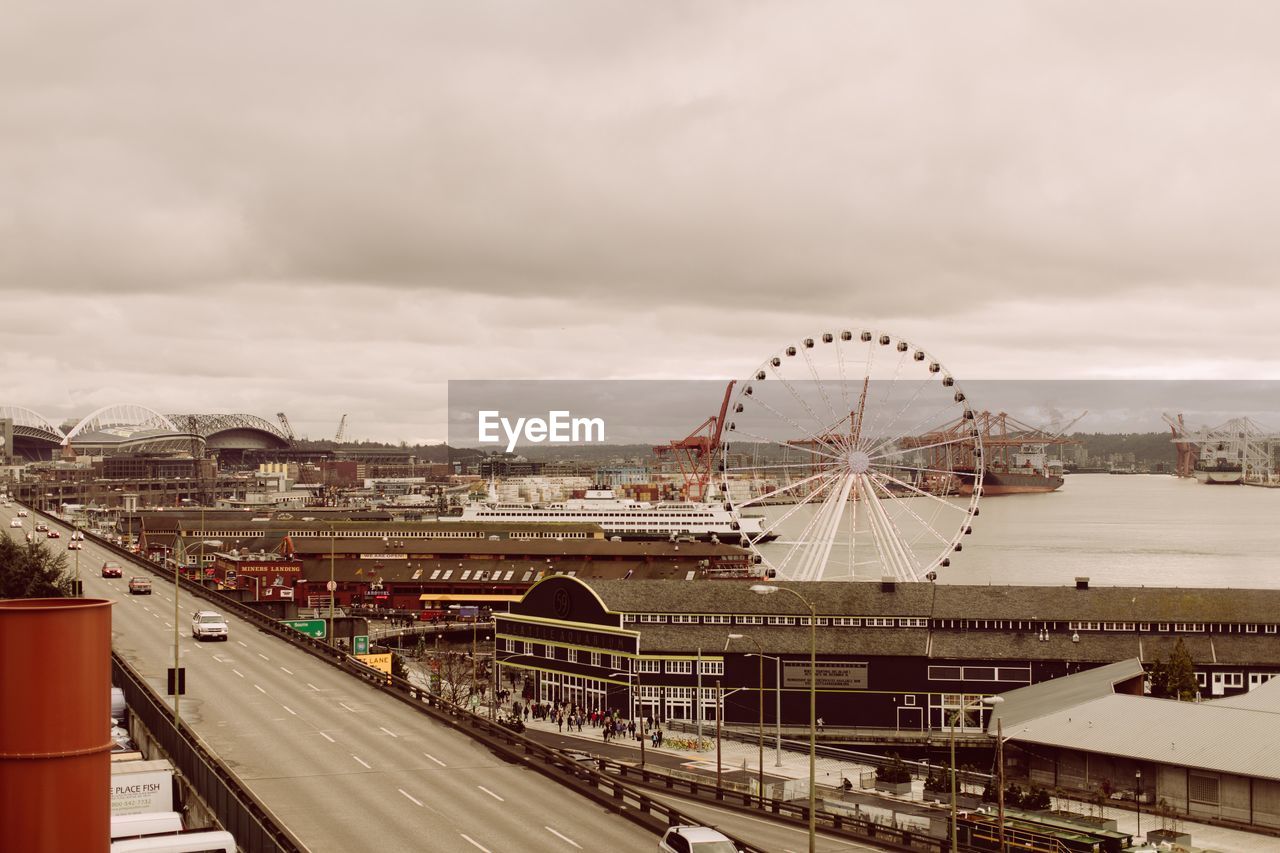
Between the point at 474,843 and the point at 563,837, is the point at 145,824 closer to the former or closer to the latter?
the point at 474,843

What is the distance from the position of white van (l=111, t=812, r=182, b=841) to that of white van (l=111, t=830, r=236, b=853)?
4.86ft

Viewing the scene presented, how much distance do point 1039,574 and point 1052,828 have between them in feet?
415

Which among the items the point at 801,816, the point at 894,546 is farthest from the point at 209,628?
the point at 894,546

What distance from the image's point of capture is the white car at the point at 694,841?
26.8 m

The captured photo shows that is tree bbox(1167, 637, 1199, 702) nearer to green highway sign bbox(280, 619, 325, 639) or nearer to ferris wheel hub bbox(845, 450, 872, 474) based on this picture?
ferris wheel hub bbox(845, 450, 872, 474)

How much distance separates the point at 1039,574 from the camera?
534ft

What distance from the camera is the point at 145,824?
28.0 meters

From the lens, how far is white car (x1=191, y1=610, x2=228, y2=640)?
6144cm

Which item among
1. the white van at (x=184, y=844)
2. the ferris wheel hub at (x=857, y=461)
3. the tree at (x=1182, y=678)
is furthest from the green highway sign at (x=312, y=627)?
the white van at (x=184, y=844)

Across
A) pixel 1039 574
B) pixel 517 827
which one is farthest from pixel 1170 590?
pixel 1039 574

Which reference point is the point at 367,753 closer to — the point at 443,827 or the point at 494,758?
the point at 494,758

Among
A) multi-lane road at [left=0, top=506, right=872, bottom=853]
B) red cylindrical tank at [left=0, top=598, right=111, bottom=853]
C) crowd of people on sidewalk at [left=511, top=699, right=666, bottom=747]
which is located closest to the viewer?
red cylindrical tank at [left=0, top=598, right=111, bottom=853]

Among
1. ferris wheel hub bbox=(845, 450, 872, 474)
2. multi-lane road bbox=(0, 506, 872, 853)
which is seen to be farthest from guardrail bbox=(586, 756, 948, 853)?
ferris wheel hub bbox=(845, 450, 872, 474)

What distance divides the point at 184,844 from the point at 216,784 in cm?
516
